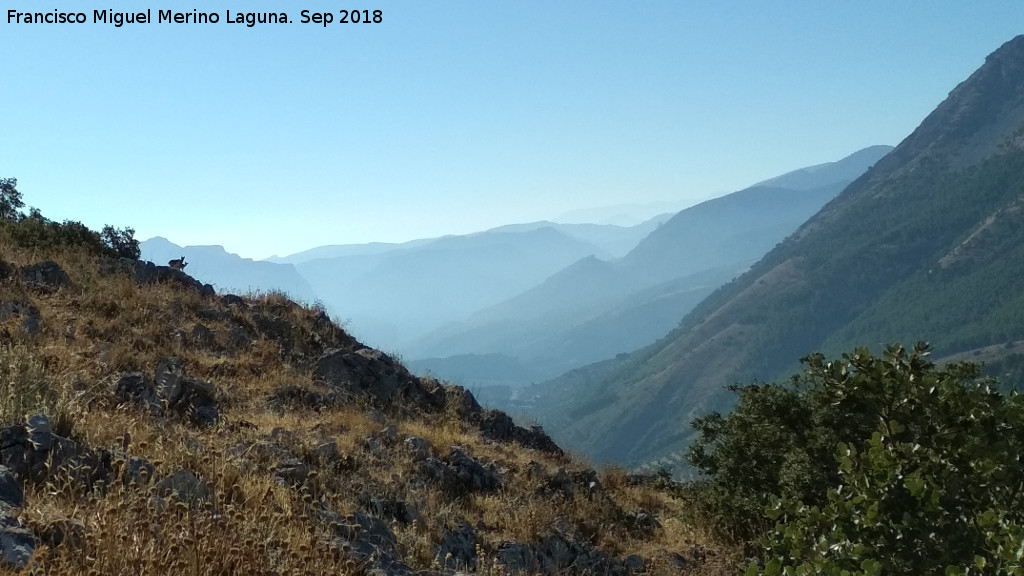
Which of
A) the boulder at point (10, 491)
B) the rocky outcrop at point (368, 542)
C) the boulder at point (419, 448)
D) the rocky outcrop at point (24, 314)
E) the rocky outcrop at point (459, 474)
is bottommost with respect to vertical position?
the rocky outcrop at point (459, 474)

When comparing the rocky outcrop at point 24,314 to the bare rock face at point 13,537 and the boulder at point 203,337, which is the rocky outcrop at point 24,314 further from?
the bare rock face at point 13,537

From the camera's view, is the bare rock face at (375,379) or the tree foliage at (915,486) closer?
the tree foliage at (915,486)

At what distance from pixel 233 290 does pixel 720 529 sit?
13500 mm

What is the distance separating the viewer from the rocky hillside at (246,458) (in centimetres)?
384

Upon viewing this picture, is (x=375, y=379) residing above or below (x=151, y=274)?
below

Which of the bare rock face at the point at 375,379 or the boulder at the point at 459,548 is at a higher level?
the bare rock face at the point at 375,379

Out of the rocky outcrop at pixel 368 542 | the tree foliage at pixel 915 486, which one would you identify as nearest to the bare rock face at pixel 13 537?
the rocky outcrop at pixel 368 542

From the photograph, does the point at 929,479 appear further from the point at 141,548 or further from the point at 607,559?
the point at 141,548

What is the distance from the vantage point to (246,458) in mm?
5918

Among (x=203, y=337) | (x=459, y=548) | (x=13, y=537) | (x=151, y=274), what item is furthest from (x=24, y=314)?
(x=459, y=548)

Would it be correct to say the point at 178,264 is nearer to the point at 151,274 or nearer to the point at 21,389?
the point at 151,274

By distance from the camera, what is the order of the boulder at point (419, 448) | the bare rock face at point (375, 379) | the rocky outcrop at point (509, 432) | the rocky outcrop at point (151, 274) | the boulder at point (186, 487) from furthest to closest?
the rocky outcrop at point (151, 274)
the rocky outcrop at point (509, 432)
the bare rock face at point (375, 379)
the boulder at point (419, 448)
the boulder at point (186, 487)

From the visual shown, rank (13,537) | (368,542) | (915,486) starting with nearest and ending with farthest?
(13,537)
(915,486)
(368,542)

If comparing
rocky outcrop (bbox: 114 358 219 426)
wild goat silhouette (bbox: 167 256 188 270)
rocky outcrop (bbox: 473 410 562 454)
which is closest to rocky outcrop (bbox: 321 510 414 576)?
rocky outcrop (bbox: 114 358 219 426)
